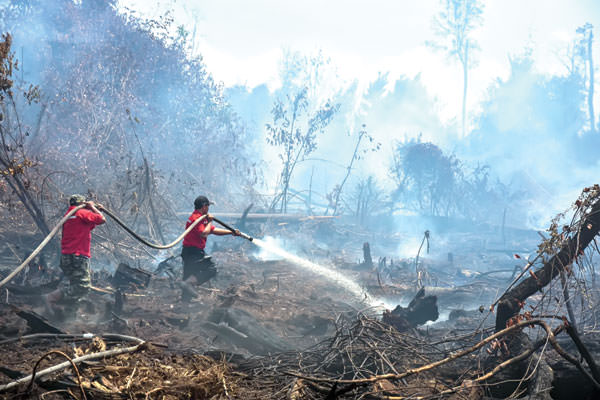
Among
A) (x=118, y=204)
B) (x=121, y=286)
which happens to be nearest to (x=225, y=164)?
(x=118, y=204)

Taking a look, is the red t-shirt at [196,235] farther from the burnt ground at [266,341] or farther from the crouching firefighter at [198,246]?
the burnt ground at [266,341]

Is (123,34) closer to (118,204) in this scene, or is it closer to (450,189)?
(118,204)

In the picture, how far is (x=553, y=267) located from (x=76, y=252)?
6371mm

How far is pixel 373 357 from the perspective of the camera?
4.25 m

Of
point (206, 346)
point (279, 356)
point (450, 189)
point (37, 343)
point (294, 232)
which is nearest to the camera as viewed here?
point (37, 343)

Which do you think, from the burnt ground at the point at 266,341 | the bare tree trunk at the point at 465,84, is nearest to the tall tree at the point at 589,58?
the bare tree trunk at the point at 465,84

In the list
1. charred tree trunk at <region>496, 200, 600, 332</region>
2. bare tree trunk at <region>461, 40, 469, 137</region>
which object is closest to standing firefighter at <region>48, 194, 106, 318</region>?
charred tree trunk at <region>496, 200, 600, 332</region>

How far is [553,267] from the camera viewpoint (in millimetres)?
4078

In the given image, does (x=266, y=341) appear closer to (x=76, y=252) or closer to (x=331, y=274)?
(x=76, y=252)

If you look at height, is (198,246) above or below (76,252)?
above

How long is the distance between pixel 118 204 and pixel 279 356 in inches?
345

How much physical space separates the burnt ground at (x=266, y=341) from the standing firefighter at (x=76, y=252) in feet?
0.97

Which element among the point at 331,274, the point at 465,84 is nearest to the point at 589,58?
the point at 465,84

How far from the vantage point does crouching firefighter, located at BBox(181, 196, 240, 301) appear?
6590mm
